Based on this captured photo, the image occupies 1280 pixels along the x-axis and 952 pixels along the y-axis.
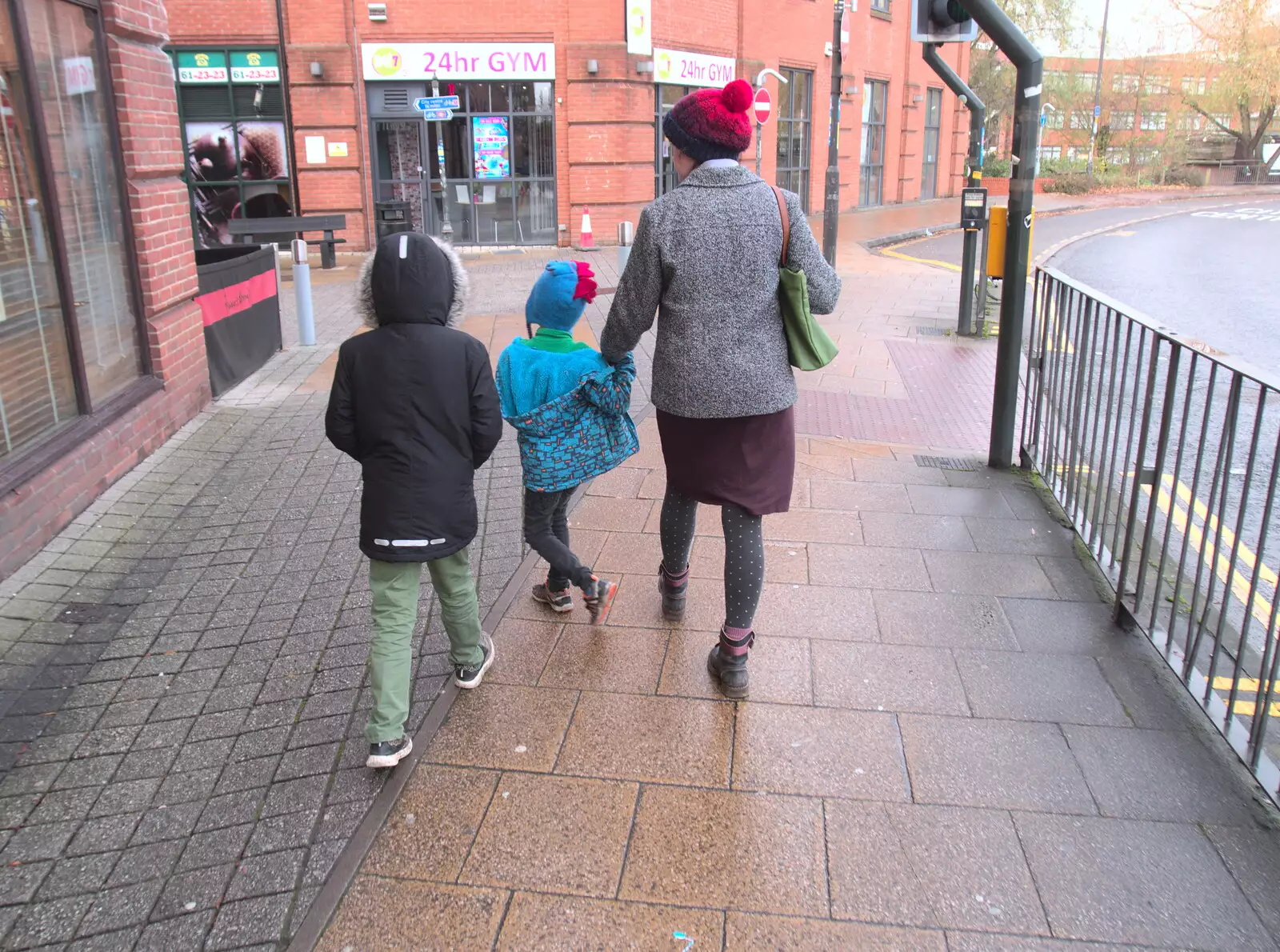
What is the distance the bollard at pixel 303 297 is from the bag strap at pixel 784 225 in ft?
23.8

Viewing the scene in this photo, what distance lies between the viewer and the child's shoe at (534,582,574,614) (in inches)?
163

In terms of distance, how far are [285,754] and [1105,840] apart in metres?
2.42

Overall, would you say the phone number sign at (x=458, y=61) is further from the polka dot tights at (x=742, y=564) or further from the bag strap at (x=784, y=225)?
the polka dot tights at (x=742, y=564)

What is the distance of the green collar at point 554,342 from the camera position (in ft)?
11.8

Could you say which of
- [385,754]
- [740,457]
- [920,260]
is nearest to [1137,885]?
[740,457]

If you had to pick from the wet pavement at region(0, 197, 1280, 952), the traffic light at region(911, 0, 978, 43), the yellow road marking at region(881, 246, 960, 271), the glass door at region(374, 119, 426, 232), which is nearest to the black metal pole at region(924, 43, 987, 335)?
the traffic light at region(911, 0, 978, 43)

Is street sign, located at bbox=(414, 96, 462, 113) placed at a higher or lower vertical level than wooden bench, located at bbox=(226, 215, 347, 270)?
higher

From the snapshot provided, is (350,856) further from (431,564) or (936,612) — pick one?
(936,612)

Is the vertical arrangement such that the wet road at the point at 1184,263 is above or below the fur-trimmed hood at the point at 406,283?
below

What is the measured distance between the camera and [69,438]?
17.2 feet

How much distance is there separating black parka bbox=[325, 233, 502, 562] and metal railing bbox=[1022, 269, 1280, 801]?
2329 mm

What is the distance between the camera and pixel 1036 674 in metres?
3.66

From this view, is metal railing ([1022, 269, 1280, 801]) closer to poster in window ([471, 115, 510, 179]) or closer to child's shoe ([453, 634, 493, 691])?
child's shoe ([453, 634, 493, 691])

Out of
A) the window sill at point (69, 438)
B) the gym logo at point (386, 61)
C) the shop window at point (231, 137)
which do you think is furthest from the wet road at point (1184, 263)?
the shop window at point (231, 137)
